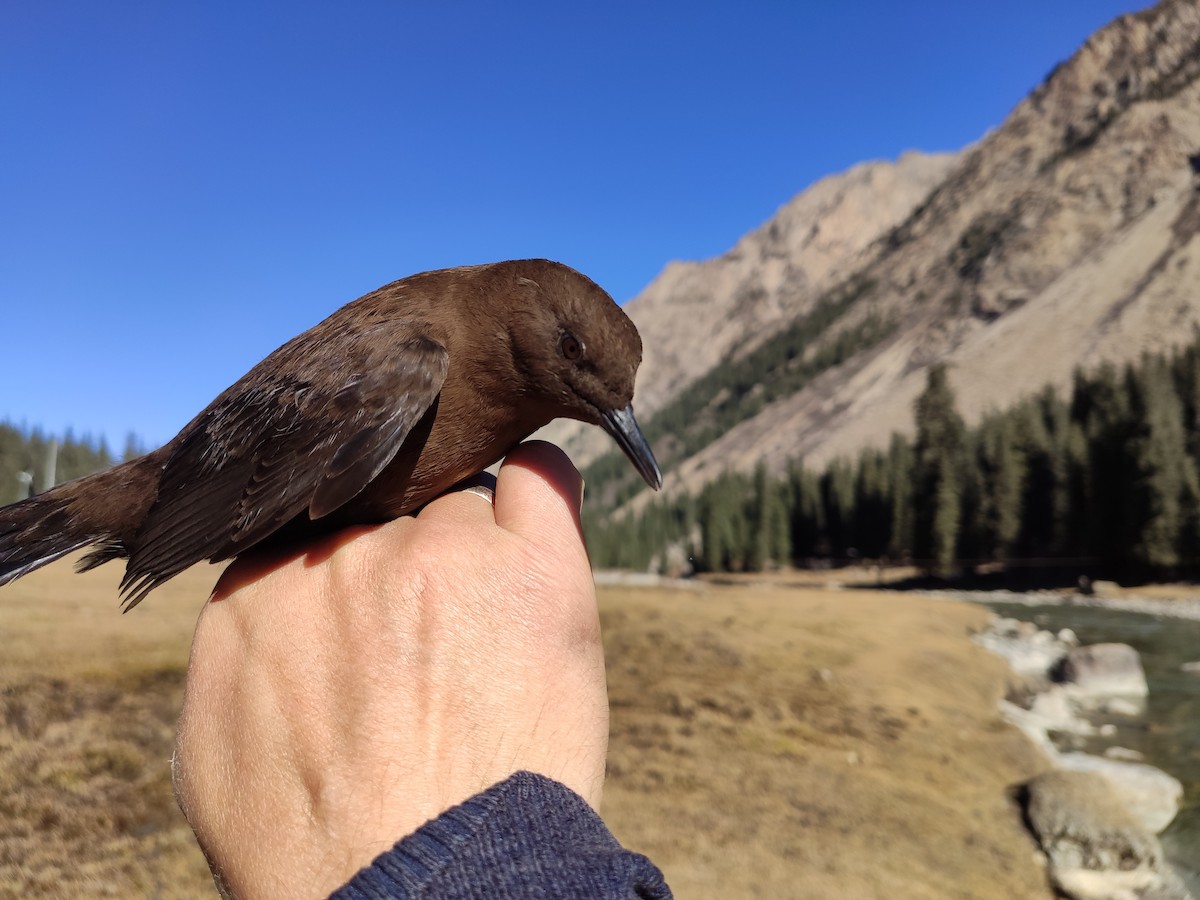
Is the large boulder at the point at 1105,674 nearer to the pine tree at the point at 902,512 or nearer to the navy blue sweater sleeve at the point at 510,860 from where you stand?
the navy blue sweater sleeve at the point at 510,860

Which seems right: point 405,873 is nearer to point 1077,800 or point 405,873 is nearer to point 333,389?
point 333,389

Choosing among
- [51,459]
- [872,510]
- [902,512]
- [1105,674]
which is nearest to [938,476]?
[902,512]

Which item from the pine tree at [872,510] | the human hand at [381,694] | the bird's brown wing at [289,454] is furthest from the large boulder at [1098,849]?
the pine tree at [872,510]

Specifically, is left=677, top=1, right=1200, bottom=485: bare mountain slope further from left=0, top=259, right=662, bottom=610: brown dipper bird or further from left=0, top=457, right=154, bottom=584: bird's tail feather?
left=0, top=457, right=154, bottom=584: bird's tail feather

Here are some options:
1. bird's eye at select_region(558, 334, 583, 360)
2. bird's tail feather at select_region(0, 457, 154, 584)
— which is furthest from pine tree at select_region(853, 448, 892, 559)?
bird's tail feather at select_region(0, 457, 154, 584)

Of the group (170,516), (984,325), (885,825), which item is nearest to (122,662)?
(170,516)

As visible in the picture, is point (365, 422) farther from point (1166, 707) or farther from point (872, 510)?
point (872, 510)
